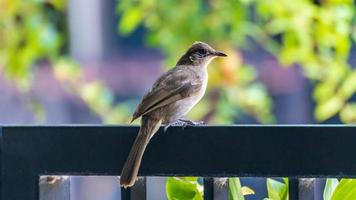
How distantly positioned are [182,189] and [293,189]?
0.78 feet

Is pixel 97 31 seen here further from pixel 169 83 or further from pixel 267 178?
pixel 267 178

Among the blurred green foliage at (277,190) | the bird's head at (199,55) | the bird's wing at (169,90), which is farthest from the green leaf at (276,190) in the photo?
the bird's head at (199,55)

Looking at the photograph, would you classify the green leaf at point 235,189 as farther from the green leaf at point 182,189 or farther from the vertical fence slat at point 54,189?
the vertical fence slat at point 54,189

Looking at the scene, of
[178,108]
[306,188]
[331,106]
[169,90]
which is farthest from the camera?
[331,106]

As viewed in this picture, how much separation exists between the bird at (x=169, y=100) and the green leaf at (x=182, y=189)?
8 centimetres

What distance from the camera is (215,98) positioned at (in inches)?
222

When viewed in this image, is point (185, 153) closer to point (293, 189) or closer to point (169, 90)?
point (293, 189)

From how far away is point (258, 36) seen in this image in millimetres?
5262

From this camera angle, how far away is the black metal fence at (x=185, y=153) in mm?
1751

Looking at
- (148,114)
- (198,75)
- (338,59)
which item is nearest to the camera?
(148,114)

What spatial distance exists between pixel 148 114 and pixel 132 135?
0.52 m

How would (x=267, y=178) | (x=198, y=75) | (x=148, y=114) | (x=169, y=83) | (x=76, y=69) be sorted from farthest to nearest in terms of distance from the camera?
(x=76, y=69) < (x=198, y=75) < (x=169, y=83) < (x=148, y=114) < (x=267, y=178)

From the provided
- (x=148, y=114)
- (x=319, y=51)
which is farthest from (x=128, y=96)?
(x=148, y=114)

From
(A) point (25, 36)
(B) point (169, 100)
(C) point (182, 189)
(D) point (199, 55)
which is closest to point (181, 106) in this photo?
(B) point (169, 100)
